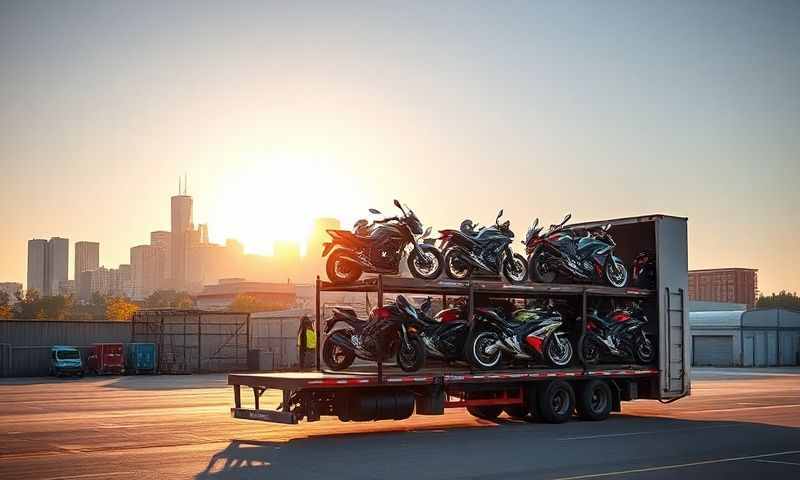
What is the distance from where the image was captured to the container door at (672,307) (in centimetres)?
2297

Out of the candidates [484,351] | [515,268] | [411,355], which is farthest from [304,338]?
[515,268]

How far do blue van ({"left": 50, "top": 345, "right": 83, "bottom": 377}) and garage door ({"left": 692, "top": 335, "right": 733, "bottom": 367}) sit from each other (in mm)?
38672

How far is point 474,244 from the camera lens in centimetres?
2092

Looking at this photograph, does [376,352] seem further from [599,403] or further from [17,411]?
[17,411]

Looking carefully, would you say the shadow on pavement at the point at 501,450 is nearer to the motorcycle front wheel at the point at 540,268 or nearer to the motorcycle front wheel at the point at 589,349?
the motorcycle front wheel at the point at 589,349

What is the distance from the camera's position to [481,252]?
68.9 ft

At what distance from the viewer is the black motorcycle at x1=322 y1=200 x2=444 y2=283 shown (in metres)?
19.4

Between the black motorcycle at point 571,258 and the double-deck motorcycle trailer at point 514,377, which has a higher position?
the black motorcycle at point 571,258

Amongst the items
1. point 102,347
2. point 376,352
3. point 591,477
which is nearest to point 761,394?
point 376,352

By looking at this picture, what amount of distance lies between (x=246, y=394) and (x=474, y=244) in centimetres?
1308

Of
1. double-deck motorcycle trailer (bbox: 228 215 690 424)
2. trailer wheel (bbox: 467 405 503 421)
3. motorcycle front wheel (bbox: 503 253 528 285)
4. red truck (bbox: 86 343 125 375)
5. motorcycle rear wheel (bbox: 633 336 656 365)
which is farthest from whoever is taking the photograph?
red truck (bbox: 86 343 125 375)

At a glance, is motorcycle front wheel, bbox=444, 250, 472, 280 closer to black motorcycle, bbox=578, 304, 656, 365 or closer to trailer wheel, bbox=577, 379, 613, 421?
black motorcycle, bbox=578, 304, 656, 365

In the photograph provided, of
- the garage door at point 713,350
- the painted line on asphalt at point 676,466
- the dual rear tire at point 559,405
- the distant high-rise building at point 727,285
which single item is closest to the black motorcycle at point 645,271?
the dual rear tire at point 559,405

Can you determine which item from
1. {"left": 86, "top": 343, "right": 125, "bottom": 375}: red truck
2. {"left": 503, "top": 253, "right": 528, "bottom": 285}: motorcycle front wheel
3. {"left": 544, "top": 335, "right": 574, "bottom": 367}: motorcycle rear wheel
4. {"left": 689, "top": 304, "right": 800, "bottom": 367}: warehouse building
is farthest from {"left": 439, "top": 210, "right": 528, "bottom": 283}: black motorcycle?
{"left": 689, "top": 304, "right": 800, "bottom": 367}: warehouse building
